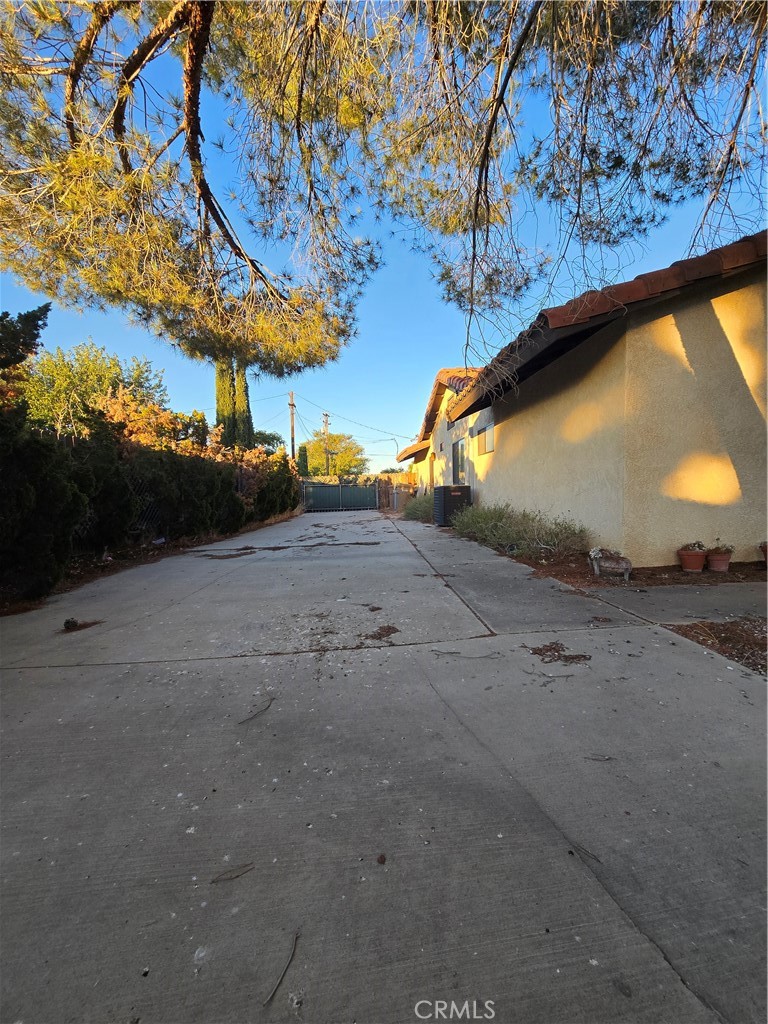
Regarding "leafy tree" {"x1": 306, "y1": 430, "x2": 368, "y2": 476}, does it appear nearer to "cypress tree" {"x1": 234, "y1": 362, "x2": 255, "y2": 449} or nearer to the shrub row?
"cypress tree" {"x1": 234, "y1": 362, "x2": 255, "y2": 449}

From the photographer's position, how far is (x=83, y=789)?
1.78 metres

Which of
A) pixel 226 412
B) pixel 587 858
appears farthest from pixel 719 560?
pixel 226 412

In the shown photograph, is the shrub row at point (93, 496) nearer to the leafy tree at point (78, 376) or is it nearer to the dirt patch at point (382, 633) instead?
the dirt patch at point (382, 633)

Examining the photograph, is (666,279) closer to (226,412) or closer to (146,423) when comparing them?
(146,423)

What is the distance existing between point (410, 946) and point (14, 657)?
3439 millimetres

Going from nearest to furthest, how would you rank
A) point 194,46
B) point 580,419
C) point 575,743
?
point 575,743 → point 194,46 → point 580,419

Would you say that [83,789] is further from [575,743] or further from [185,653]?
[575,743]

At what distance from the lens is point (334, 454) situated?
4678 cm

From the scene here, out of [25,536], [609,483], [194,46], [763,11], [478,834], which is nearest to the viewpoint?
[478,834]

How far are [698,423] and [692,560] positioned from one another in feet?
5.51

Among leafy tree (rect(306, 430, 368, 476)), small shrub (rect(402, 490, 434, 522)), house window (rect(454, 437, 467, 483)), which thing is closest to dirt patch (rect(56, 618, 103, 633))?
house window (rect(454, 437, 467, 483))

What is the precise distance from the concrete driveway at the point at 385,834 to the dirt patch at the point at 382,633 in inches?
10.1

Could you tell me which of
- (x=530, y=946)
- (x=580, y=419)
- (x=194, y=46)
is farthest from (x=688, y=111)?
(x=530, y=946)

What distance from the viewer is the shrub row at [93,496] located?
403 centimetres
